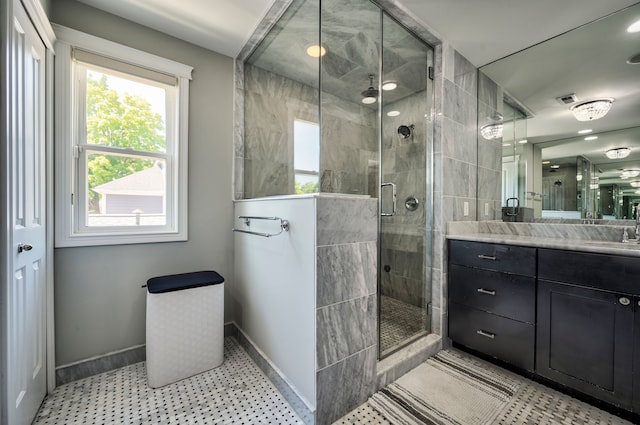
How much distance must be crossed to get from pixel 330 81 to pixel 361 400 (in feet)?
7.49

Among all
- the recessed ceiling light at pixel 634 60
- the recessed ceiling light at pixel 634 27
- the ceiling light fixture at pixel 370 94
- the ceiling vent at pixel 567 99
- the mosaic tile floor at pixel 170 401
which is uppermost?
the recessed ceiling light at pixel 634 27

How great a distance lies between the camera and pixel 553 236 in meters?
1.96

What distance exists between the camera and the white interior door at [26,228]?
3.51 ft

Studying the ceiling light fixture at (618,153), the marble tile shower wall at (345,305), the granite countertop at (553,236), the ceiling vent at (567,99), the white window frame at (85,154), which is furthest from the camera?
the ceiling vent at (567,99)

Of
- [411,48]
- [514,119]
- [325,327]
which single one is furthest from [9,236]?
[514,119]

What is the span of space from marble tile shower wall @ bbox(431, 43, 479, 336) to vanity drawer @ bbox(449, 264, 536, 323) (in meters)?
0.11

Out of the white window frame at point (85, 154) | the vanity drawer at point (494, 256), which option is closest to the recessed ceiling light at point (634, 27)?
the vanity drawer at point (494, 256)

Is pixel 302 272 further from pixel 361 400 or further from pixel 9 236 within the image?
pixel 9 236

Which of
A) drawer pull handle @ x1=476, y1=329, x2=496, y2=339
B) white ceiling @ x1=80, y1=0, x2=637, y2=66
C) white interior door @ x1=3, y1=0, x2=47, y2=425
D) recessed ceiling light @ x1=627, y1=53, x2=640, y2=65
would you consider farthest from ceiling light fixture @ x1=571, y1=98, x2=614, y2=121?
white interior door @ x1=3, y1=0, x2=47, y2=425

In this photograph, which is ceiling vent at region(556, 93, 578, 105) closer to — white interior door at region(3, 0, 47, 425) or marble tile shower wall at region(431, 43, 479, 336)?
marble tile shower wall at region(431, 43, 479, 336)

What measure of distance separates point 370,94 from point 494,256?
164 cm

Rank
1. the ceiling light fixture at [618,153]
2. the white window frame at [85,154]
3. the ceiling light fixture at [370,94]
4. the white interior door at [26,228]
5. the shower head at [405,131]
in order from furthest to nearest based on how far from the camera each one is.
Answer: the shower head at [405,131] → the ceiling light fixture at [370,94] → the ceiling light fixture at [618,153] → the white window frame at [85,154] → the white interior door at [26,228]

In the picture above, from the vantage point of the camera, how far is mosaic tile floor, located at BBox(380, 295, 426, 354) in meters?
1.89

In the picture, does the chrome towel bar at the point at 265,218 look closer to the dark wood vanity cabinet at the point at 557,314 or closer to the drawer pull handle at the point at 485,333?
the dark wood vanity cabinet at the point at 557,314
